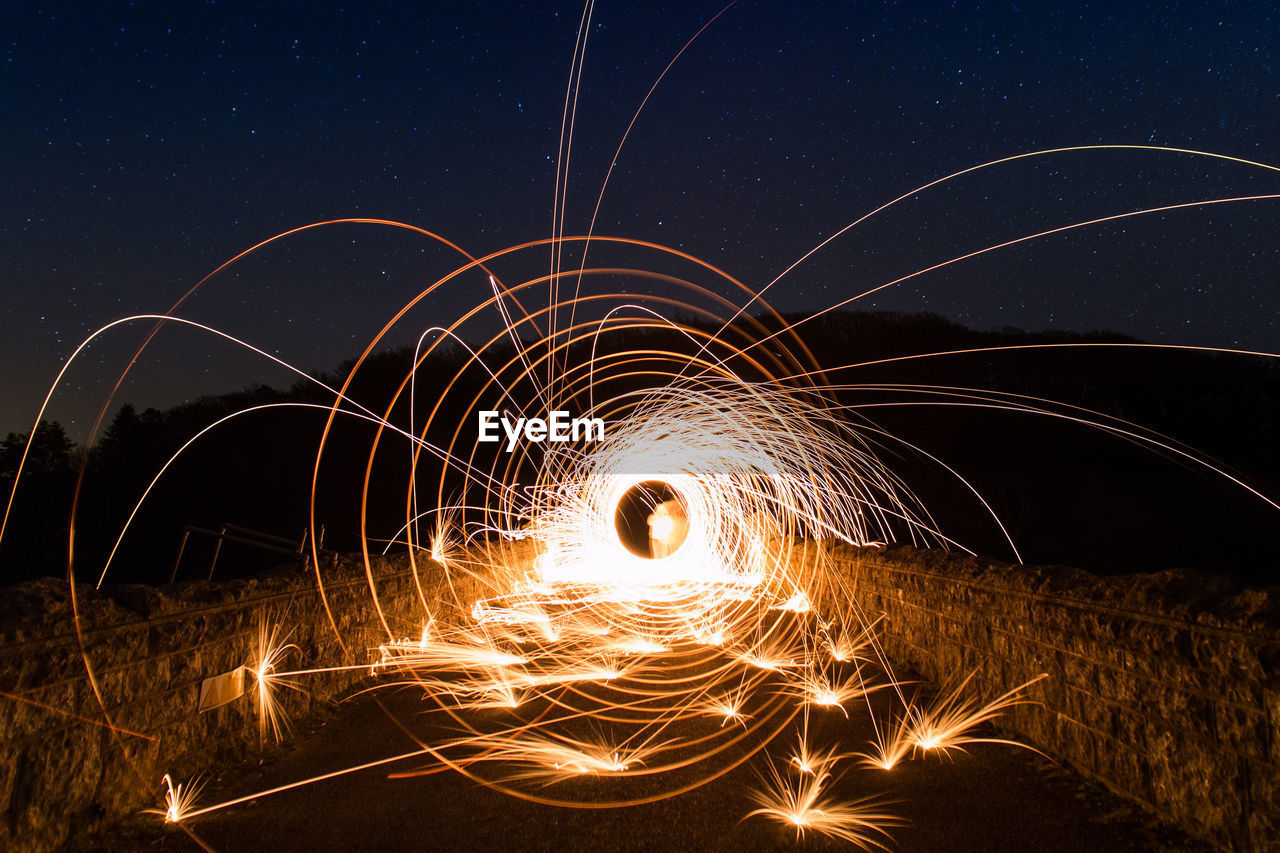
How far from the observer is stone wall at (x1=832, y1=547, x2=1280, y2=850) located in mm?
3131

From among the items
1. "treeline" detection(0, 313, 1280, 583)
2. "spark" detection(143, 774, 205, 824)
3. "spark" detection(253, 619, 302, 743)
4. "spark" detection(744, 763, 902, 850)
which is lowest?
"spark" detection(744, 763, 902, 850)

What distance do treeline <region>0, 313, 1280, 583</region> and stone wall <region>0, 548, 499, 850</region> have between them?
55.9 ft

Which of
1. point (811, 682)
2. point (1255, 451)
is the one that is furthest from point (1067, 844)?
point (1255, 451)

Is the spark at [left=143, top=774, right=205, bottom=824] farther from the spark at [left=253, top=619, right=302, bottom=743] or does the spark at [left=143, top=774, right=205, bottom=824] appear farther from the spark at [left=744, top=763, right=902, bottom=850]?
the spark at [left=744, top=763, right=902, bottom=850]

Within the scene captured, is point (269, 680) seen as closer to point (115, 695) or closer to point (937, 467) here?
point (115, 695)

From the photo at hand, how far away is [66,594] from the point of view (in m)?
3.53

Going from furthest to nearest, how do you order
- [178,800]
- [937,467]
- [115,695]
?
[937,467] < [178,800] < [115,695]

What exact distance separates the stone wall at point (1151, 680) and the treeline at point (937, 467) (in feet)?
54.5

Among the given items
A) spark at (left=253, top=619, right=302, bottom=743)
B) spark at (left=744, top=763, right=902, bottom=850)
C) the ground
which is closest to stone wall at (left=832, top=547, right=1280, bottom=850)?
the ground

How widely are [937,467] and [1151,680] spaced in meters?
40.6

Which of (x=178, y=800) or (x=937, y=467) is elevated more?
(x=937, y=467)

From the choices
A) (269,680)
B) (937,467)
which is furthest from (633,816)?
(937,467)

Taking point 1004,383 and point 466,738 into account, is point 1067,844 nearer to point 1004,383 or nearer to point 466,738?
point 466,738

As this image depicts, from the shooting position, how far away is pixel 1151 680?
3.73 m
